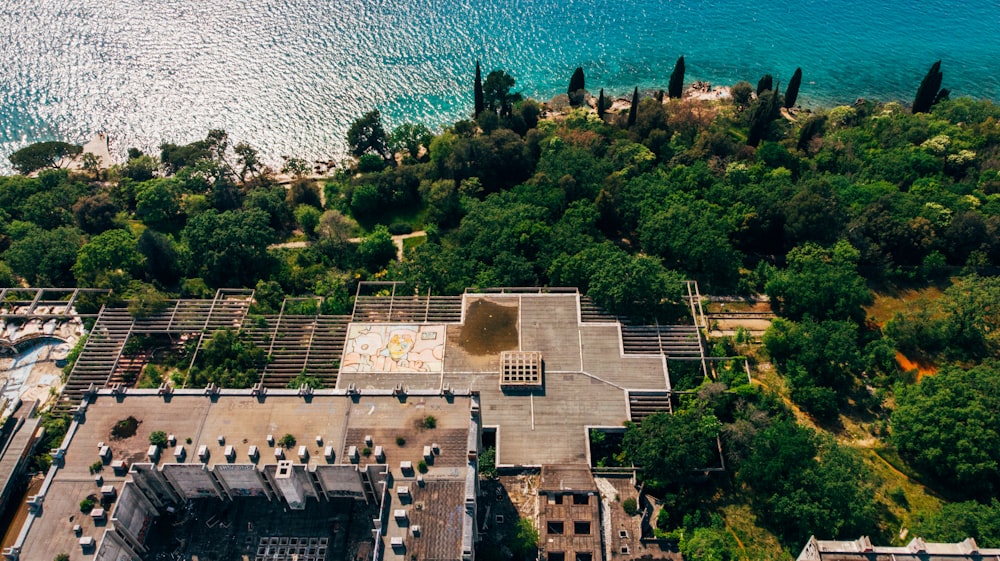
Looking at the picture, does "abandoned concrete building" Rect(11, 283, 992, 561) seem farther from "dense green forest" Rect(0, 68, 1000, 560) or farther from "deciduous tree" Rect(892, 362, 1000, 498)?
"deciduous tree" Rect(892, 362, 1000, 498)

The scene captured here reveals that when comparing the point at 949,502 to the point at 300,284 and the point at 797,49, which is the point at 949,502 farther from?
the point at 797,49

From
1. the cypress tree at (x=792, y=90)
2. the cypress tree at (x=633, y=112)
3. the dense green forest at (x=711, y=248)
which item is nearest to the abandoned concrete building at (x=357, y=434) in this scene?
the dense green forest at (x=711, y=248)

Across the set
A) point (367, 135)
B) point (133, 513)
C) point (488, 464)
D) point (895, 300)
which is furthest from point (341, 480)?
point (895, 300)

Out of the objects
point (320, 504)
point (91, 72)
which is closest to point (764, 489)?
point (320, 504)

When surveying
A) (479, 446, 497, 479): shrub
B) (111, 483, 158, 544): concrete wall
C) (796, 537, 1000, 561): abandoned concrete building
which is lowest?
(796, 537, 1000, 561): abandoned concrete building

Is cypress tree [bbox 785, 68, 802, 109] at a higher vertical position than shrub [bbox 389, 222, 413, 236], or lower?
higher

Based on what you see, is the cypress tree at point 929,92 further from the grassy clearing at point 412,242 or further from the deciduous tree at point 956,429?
the grassy clearing at point 412,242

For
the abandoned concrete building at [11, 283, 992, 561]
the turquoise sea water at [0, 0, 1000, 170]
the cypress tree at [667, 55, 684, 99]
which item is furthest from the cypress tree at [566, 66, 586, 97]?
the abandoned concrete building at [11, 283, 992, 561]
